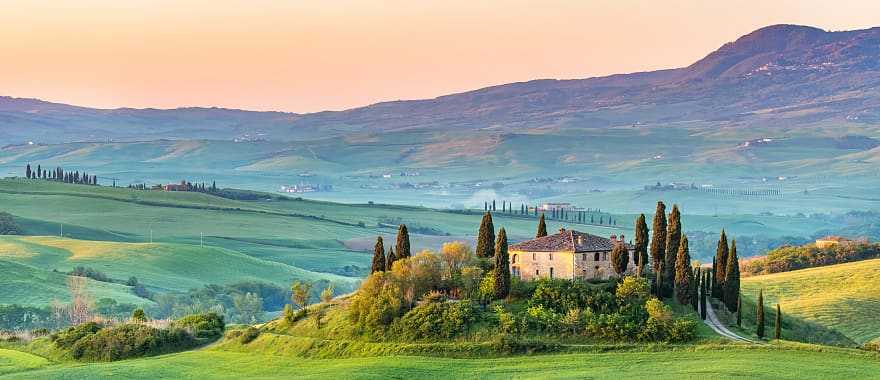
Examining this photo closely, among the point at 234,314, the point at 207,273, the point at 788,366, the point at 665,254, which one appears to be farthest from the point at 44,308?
the point at 788,366

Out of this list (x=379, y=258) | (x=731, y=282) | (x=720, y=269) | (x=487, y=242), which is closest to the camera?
(x=731, y=282)

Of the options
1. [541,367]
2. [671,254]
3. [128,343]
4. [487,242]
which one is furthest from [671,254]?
[128,343]

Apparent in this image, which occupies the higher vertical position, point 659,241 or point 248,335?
point 659,241

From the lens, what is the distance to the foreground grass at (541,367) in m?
70.4

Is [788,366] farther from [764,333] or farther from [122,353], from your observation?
[122,353]

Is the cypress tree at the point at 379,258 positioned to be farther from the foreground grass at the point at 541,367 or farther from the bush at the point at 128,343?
the foreground grass at the point at 541,367

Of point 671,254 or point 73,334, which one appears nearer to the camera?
point 671,254

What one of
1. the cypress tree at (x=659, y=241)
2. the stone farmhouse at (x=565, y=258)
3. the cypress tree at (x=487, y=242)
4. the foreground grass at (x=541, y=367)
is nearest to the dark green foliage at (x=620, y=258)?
the stone farmhouse at (x=565, y=258)

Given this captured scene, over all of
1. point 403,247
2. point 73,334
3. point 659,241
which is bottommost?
point 73,334

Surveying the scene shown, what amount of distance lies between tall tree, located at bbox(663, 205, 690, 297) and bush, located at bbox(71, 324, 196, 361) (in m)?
31.9

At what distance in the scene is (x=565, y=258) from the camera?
91.0 metres

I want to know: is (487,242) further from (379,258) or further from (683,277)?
(683,277)

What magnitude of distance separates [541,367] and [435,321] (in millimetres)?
11016

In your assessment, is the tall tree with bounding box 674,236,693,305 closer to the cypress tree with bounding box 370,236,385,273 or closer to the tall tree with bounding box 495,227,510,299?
the tall tree with bounding box 495,227,510,299
